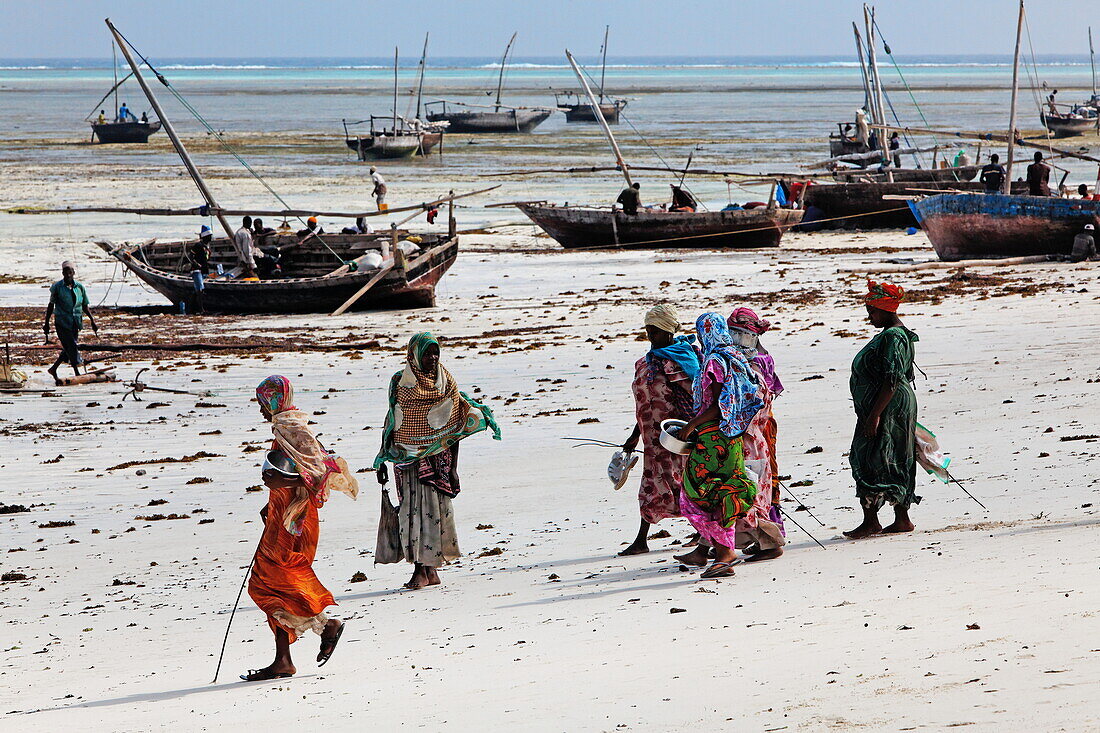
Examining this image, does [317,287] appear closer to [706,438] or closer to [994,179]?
[994,179]

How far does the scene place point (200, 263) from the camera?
20.0 m

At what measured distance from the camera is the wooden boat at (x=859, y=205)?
26.9m

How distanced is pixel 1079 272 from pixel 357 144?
3586 centimetres

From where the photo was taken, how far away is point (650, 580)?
608cm

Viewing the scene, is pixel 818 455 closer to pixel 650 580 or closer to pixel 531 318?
pixel 650 580

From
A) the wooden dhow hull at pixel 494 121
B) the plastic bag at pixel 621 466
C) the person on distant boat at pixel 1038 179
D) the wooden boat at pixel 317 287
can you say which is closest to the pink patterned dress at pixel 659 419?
the plastic bag at pixel 621 466

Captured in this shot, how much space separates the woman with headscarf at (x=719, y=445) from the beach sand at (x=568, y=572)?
0.79 ft

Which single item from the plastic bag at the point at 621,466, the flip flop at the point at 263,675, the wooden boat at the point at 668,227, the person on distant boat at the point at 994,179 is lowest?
the flip flop at the point at 263,675

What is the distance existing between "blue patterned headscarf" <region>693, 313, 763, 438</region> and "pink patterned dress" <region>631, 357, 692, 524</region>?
13.4 inches

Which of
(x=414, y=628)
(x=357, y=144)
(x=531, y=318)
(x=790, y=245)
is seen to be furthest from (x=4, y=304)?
(x=357, y=144)

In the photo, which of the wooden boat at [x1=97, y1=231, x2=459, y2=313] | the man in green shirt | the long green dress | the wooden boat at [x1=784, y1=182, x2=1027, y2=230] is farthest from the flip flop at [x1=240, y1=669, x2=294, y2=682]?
the wooden boat at [x1=784, y1=182, x2=1027, y2=230]

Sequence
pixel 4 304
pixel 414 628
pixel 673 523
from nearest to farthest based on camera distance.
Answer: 1. pixel 414 628
2. pixel 673 523
3. pixel 4 304

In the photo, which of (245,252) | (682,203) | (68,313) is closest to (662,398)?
(68,313)

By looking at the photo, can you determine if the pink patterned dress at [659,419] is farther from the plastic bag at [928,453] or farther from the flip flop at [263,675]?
the flip flop at [263,675]
